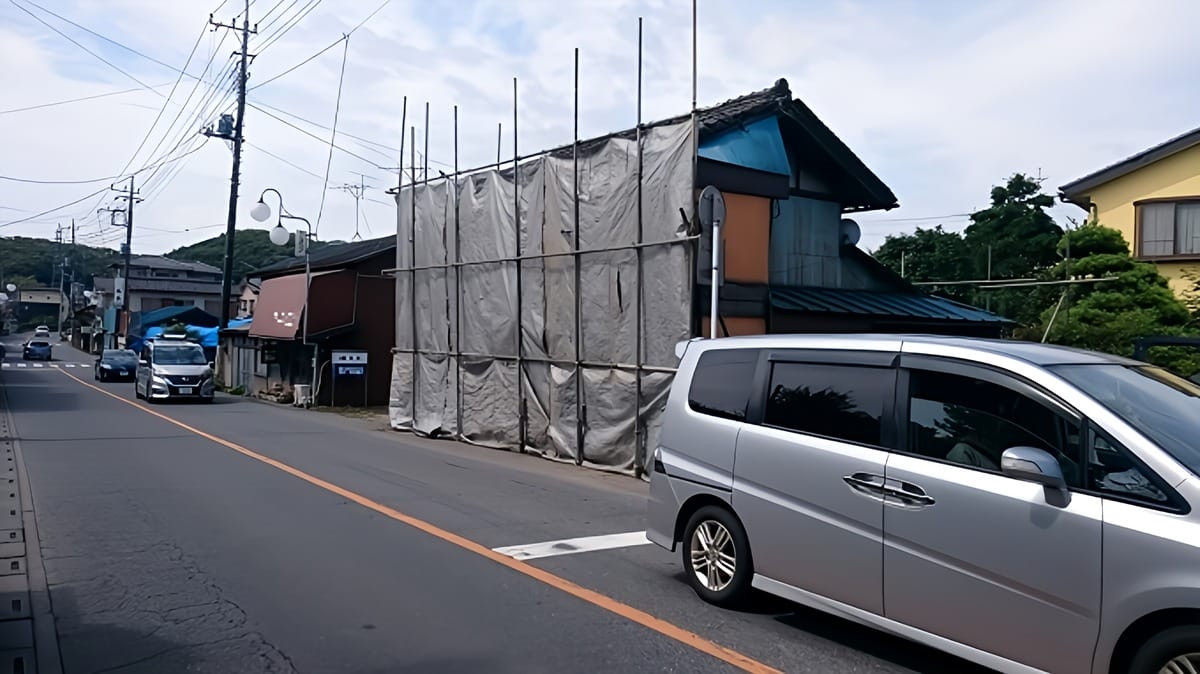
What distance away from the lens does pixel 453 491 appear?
11227mm

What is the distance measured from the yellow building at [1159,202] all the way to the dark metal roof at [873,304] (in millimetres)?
6202

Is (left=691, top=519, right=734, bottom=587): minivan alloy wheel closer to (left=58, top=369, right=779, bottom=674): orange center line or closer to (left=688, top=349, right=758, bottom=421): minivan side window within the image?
(left=58, top=369, right=779, bottom=674): orange center line

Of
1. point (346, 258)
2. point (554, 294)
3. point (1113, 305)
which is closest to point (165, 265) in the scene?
point (346, 258)

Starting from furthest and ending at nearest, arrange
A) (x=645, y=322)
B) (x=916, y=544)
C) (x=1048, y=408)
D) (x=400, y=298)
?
(x=400, y=298), (x=645, y=322), (x=916, y=544), (x=1048, y=408)

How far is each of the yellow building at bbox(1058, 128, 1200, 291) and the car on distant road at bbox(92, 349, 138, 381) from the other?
133ft

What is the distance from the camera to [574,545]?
817cm

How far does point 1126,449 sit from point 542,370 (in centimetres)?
1228

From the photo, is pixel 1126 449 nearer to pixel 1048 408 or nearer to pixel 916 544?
pixel 1048 408

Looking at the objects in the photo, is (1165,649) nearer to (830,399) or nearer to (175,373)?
(830,399)

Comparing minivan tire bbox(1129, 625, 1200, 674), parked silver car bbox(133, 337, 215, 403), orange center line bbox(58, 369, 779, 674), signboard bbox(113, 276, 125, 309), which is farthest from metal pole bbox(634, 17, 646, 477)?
signboard bbox(113, 276, 125, 309)

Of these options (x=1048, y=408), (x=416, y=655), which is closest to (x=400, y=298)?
(x=416, y=655)

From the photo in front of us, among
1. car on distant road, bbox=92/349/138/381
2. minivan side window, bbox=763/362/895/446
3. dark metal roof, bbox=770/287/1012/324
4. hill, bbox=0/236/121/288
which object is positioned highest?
hill, bbox=0/236/121/288

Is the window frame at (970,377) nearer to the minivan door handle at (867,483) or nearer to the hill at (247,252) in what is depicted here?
the minivan door handle at (867,483)

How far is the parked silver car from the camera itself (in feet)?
92.4
